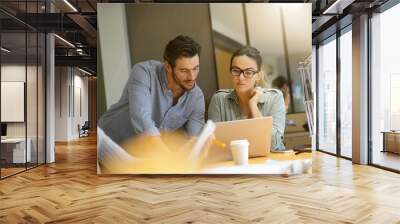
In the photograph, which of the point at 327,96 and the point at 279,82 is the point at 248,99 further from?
the point at 327,96

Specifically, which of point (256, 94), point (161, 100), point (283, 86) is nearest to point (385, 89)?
point (283, 86)

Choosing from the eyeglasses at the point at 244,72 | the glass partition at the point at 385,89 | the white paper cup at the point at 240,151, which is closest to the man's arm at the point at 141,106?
the white paper cup at the point at 240,151

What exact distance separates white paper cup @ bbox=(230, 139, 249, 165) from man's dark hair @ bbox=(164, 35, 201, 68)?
1646 millimetres

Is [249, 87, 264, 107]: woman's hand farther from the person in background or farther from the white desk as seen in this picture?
the white desk

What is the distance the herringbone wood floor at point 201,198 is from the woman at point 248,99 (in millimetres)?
1004

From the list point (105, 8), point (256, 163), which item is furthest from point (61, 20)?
point (256, 163)

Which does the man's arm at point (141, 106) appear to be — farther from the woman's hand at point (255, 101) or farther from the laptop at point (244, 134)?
the woman's hand at point (255, 101)

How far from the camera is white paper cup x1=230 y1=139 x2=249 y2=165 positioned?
661 cm

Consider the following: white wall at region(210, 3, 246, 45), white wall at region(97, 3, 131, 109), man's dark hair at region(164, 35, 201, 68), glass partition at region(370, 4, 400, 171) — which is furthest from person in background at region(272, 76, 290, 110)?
white wall at region(97, 3, 131, 109)

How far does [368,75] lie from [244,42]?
3.09 metres

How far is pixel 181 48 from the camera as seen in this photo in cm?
681

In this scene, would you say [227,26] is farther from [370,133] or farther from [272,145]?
[370,133]

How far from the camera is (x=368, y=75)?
8.25m

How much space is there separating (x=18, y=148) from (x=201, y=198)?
4.05 metres
